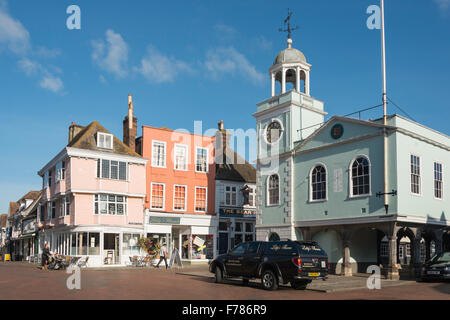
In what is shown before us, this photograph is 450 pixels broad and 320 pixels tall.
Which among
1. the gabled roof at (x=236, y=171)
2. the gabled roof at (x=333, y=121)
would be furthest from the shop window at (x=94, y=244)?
the gabled roof at (x=333, y=121)

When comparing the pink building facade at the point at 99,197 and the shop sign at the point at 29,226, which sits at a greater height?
the pink building facade at the point at 99,197

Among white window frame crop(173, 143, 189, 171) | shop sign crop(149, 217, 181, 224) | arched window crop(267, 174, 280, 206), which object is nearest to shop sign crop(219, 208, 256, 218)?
shop sign crop(149, 217, 181, 224)

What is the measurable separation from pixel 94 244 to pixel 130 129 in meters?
9.61

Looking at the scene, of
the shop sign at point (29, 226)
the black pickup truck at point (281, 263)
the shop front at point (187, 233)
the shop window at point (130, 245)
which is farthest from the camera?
the shop sign at point (29, 226)

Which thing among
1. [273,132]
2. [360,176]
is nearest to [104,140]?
[273,132]

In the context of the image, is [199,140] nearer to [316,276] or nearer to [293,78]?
[293,78]

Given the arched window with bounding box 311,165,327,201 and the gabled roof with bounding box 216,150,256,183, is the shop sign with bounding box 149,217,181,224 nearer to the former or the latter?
the gabled roof with bounding box 216,150,256,183

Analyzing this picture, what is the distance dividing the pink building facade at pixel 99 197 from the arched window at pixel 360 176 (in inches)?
637

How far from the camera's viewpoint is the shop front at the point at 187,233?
35653 mm

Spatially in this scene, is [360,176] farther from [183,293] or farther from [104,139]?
[104,139]

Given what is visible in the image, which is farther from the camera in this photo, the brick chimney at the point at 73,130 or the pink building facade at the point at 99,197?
the brick chimney at the point at 73,130

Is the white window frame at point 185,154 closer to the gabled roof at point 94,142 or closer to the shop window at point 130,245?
the gabled roof at point 94,142

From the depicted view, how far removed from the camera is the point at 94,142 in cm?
3381
